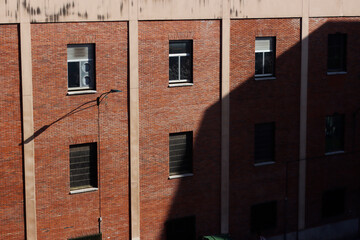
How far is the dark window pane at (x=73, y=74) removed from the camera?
24094 millimetres

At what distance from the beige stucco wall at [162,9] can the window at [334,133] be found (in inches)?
184

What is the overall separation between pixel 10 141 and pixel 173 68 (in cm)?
678

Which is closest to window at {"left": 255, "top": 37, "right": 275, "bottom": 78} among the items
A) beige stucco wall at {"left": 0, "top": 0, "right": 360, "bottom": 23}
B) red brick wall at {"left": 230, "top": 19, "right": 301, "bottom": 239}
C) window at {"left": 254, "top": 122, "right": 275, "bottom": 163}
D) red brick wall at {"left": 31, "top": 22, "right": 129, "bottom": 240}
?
red brick wall at {"left": 230, "top": 19, "right": 301, "bottom": 239}

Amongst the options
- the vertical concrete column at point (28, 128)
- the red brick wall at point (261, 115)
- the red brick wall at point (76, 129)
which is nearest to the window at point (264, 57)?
the red brick wall at point (261, 115)

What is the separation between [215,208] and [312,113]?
614cm

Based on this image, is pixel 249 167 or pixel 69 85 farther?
pixel 249 167

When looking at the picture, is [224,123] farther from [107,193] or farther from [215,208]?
[107,193]

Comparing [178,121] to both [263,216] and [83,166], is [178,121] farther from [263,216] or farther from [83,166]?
[263,216]

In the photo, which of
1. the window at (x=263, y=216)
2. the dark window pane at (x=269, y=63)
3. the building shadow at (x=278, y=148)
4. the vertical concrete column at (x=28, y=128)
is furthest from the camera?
the window at (x=263, y=216)

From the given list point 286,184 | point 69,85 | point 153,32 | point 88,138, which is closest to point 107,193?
point 88,138

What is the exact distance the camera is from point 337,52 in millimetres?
30328

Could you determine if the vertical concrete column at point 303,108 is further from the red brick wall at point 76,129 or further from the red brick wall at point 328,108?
the red brick wall at point 76,129

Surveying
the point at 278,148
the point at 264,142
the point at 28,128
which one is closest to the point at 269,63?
the point at 264,142

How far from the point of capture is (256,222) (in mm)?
29328
